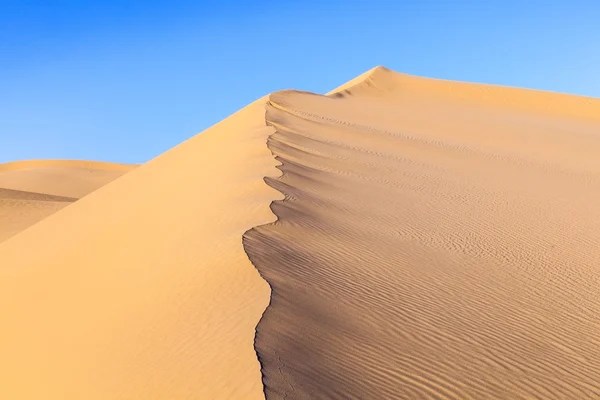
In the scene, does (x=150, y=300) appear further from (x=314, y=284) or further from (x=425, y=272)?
(x=425, y=272)

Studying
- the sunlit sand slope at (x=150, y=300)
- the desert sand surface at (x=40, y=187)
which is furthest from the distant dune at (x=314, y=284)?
the desert sand surface at (x=40, y=187)

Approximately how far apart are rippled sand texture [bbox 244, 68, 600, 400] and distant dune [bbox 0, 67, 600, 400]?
23mm

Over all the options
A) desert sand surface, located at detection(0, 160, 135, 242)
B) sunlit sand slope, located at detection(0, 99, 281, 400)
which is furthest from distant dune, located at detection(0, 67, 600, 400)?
desert sand surface, located at detection(0, 160, 135, 242)

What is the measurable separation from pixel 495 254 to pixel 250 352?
4372 millimetres

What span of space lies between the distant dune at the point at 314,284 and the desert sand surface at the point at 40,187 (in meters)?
11.3

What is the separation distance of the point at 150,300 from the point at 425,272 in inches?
101

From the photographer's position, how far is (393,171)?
12.6 metres

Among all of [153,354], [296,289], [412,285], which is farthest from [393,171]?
[153,354]

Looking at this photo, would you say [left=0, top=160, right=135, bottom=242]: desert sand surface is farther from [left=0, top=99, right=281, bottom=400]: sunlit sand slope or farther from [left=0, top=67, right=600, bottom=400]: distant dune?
[left=0, top=99, right=281, bottom=400]: sunlit sand slope

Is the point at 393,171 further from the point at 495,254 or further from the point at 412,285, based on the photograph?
the point at 412,285

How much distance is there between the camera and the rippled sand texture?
489 centimetres

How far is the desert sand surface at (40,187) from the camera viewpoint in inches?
1001

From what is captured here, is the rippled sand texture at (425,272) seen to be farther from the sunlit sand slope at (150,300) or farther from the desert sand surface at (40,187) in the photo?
the desert sand surface at (40,187)

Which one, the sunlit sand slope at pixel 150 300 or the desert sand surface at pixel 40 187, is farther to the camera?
the desert sand surface at pixel 40 187
